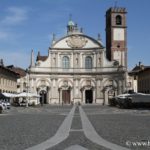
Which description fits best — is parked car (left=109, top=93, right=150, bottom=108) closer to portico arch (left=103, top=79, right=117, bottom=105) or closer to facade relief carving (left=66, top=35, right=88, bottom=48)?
portico arch (left=103, top=79, right=117, bottom=105)

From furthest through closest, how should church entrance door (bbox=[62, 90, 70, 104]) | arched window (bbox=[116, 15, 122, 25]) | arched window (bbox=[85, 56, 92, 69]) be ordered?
arched window (bbox=[116, 15, 122, 25])
arched window (bbox=[85, 56, 92, 69])
church entrance door (bbox=[62, 90, 70, 104])

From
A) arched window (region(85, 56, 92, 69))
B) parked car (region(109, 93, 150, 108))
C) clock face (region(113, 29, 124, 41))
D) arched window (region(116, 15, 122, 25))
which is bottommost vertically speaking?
parked car (region(109, 93, 150, 108))

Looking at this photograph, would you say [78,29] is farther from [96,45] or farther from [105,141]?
[105,141]

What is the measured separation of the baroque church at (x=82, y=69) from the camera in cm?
10238

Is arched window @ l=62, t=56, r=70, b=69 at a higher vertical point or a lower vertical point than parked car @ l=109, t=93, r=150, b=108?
higher

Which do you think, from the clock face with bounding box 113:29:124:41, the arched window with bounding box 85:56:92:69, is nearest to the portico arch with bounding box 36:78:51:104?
the arched window with bounding box 85:56:92:69

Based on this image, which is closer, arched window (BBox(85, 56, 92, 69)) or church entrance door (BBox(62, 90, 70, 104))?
church entrance door (BBox(62, 90, 70, 104))

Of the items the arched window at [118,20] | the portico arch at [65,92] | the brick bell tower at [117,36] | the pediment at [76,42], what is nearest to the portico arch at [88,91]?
the portico arch at [65,92]

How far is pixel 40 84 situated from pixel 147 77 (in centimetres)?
2453

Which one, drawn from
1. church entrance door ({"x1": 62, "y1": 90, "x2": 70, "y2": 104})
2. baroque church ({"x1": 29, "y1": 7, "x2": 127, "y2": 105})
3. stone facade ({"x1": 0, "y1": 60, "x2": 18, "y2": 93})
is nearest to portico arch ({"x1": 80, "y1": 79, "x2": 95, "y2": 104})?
baroque church ({"x1": 29, "y1": 7, "x2": 127, "y2": 105})

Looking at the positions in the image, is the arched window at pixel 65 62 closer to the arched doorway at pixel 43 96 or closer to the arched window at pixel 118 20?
the arched doorway at pixel 43 96

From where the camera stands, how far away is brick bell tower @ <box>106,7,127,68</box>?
4048 inches

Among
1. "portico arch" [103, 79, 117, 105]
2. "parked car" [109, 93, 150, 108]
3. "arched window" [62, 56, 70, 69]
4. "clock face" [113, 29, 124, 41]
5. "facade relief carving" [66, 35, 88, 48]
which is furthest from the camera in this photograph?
"arched window" [62, 56, 70, 69]

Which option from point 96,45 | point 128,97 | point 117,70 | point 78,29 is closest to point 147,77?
point 117,70
